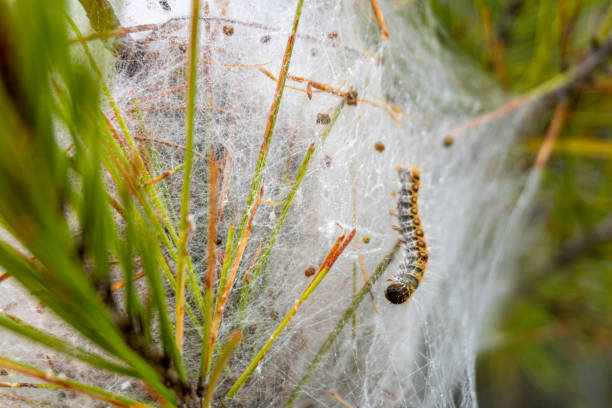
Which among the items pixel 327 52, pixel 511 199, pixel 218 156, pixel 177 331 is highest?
pixel 327 52

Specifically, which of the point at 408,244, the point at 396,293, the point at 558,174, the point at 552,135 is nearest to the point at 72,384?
the point at 396,293

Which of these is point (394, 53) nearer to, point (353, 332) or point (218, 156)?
point (218, 156)

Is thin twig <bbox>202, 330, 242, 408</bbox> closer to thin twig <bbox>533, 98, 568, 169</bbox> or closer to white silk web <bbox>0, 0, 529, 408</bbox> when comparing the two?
white silk web <bbox>0, 0, 529, 408</bbox>

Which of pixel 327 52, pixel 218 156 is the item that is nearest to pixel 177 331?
pixel 218 156

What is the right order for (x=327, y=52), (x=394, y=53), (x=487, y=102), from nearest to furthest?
1. (x=327, y=52)
2. (x=394, y=53)
3. (x=487, y=102)

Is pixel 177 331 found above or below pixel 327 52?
below

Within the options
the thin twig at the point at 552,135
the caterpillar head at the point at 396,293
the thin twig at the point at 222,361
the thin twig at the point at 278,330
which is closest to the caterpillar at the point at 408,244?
the caterpillar head at the point at 396,293

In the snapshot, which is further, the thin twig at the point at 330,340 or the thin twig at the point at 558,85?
the thin twig at the point at 558,85

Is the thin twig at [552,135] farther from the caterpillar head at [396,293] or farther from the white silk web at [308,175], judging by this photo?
the caterpillar head at [396,293]
